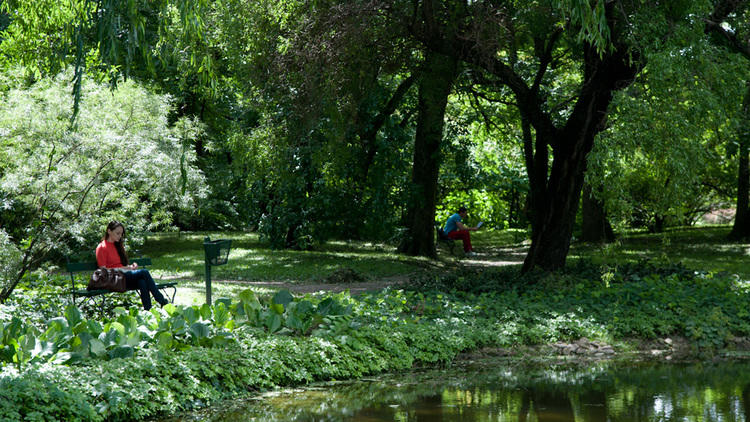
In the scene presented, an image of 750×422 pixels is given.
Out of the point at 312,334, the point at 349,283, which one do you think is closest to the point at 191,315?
the point at 312,334

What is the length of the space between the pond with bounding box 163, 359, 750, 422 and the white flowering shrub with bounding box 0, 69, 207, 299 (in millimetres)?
5751

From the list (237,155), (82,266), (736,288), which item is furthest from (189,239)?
(736,288)

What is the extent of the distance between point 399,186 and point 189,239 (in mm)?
9366

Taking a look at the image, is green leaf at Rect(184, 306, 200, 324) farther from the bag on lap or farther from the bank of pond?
the bag on lap

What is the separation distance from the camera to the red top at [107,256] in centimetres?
1006

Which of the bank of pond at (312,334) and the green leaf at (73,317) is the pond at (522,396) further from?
the green leaf at (73,317)

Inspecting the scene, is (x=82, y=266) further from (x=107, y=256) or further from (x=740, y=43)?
(x=740, y=43)

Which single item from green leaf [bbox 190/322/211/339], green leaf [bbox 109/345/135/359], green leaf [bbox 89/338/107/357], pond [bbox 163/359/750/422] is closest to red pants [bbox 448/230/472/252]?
pond [bbox 163/359/750/422]

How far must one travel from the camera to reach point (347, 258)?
18953 mm

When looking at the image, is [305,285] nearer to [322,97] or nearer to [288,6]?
[322,97]

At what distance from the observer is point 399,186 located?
19125 millimetres

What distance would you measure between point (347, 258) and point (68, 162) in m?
7.78

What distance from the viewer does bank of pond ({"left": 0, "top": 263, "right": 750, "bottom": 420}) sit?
609 cm

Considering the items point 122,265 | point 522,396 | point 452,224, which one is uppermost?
point 452,224
